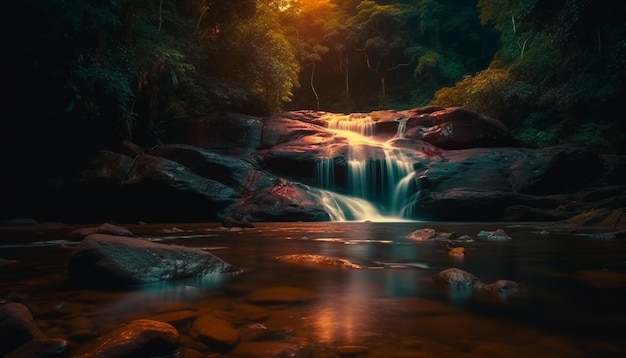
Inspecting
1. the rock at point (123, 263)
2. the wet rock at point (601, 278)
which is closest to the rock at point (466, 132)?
the wet rock at point (601, 278)

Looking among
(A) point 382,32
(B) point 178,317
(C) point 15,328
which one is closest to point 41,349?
(C) point 15,328

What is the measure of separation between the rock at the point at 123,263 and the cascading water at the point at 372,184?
9.75 metres

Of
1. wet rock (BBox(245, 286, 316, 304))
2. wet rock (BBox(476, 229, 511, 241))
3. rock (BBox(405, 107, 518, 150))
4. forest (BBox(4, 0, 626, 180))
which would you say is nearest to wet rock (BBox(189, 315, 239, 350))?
wet rock (BBox(245, 286, 316, 304))

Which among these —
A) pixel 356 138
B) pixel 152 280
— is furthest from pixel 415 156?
pixel 152 280

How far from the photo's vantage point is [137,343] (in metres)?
1.91

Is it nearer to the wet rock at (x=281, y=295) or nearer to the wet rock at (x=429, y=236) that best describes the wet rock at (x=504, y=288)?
the wet rock at (x=281, y=295)

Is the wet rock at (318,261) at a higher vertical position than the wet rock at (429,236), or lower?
lower

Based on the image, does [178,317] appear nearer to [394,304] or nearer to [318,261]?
[394,304]

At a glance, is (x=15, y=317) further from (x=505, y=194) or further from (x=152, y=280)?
(x=505, y=194)

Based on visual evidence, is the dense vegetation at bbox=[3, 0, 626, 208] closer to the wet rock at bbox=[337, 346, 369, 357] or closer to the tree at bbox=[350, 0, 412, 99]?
the tree at bbox=[350, 0, 412, 99]

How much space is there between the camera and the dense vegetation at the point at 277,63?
426 inches

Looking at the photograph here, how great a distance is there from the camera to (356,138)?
18.4m

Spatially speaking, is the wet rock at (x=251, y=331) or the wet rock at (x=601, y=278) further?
the wet rock at (x=601, y=278)

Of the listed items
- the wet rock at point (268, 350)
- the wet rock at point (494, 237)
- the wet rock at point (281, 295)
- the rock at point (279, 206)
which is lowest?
the wet rock at point (268, 350)
